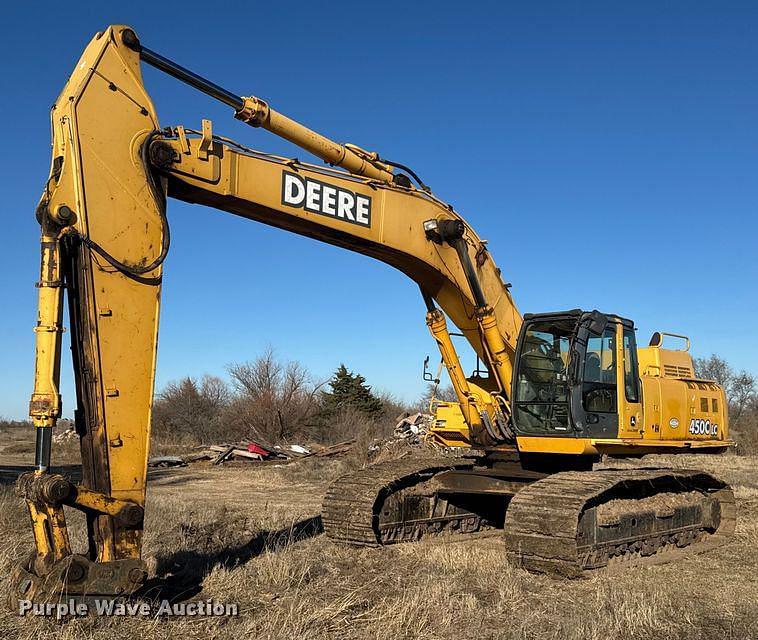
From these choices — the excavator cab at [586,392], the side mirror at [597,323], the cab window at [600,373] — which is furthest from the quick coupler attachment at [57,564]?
the side mirror at [597,323]

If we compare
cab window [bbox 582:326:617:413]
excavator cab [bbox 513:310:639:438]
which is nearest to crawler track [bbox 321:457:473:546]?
excavator cab [bbox 513:310:639:438]

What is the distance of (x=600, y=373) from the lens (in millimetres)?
9773

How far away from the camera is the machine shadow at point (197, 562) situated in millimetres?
6871

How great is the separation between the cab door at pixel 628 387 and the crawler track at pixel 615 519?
55 centimetres

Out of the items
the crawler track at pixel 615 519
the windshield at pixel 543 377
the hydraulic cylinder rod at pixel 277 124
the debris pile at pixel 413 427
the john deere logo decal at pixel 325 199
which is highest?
the hydraulic cylinder rod at pixel 277 124

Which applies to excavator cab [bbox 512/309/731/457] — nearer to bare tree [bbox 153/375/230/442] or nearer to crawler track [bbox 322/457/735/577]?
crawler track [bbox 322/457/735/577]

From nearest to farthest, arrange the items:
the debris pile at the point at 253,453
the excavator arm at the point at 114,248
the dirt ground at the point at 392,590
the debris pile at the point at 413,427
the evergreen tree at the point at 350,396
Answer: the excavator arm at the point at 114,248 → the dirt ground at the point at 392,590 → the debris pile at the point at 413,427 → the debris pile at the point at 253,453 → the evergreen tree at the point at 350,396

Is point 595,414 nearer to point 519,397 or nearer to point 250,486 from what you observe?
point 519,397

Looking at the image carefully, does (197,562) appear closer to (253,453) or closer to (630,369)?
(630,369)

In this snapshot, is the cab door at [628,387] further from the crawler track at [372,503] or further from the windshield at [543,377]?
the crawler track at [372,503]

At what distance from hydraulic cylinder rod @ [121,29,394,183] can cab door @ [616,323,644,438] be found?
11.9 ft

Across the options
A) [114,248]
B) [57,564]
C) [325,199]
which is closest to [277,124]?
[325,199]

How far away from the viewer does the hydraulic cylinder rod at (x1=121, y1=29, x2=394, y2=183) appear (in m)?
6.89

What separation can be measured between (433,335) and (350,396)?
30.6m
